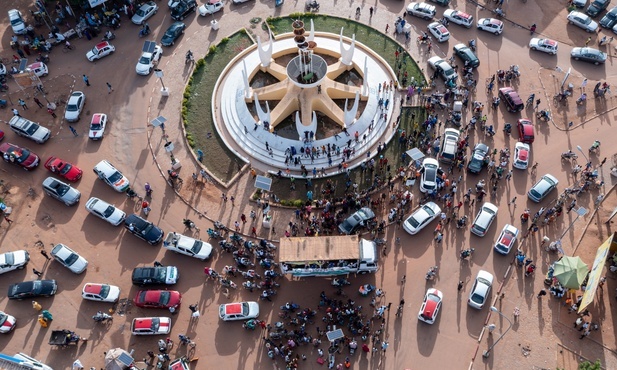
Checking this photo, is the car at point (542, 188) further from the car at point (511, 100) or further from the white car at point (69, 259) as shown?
the white car at point (69, 259)

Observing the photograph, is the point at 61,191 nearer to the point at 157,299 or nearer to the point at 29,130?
the point at 29,130

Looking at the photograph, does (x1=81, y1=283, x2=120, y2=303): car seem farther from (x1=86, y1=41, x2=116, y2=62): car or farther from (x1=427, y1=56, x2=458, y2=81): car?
(x1=427, y1=56, x2=458, y2=81): car

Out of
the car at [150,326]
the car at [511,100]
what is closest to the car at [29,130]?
the car at [150,326]

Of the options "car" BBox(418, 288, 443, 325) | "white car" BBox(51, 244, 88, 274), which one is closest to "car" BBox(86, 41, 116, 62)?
"white car" BBox(51, 244, 88, 274)

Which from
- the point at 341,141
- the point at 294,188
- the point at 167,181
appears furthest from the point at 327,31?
the point at 167,181

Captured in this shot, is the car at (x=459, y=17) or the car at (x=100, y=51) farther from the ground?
the car at (x=459, y=17)

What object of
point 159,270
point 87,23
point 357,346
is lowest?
point 357,346

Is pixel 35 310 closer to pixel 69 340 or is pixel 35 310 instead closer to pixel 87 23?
pixel 69 340
